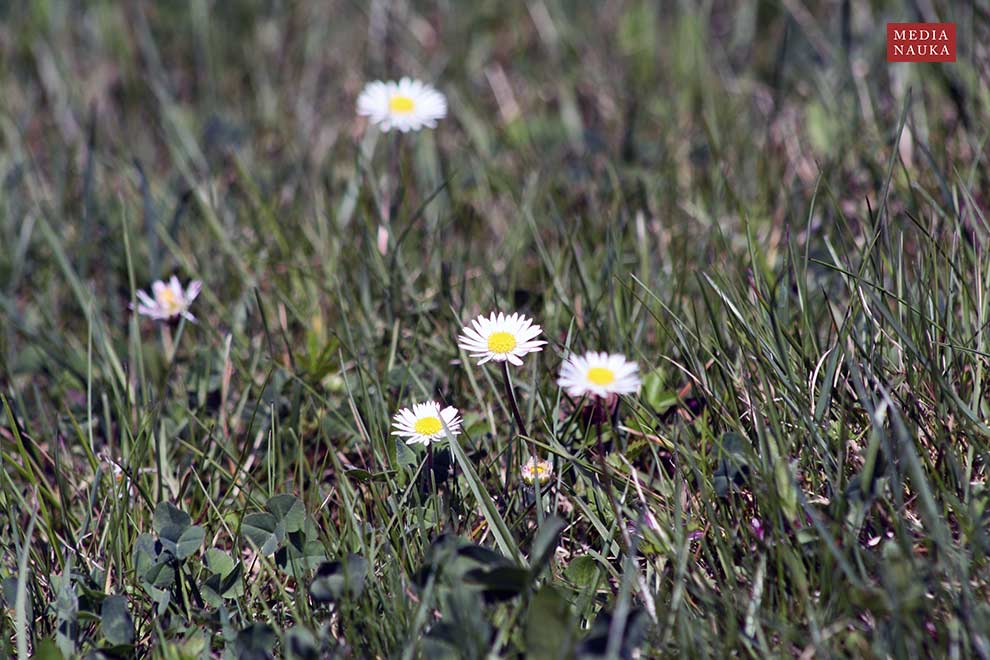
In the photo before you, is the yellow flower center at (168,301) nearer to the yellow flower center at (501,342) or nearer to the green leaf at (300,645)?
the yellow flower center at (501,342)

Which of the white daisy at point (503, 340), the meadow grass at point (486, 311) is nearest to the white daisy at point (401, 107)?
the meadow grass at point (486, 311)

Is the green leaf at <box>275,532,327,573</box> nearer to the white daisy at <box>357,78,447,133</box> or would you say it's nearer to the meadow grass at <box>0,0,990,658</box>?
the meadow grass at <box>0,0,990,658</box>

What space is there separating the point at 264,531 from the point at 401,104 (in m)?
1.37

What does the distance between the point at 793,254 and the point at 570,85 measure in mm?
1767

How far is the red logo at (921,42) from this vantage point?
2.72 meters

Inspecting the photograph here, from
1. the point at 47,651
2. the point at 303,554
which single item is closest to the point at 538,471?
the point at 303,554

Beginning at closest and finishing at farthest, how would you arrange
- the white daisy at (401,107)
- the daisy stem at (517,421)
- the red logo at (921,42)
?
1. the daisy stem at (517,421)
2. the white daisy at (401,107)
3. the red logo at (921,42)

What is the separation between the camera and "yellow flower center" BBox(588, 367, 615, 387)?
1569 mm

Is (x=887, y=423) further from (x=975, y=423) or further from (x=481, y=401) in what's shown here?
(x=481, y=401)

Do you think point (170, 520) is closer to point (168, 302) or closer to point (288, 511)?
point (288, 511)

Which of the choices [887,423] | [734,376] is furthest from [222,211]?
[887,423]

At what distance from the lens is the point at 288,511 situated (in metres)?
1.67

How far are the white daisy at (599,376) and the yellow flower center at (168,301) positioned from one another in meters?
1.01

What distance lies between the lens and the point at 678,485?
162 cm
